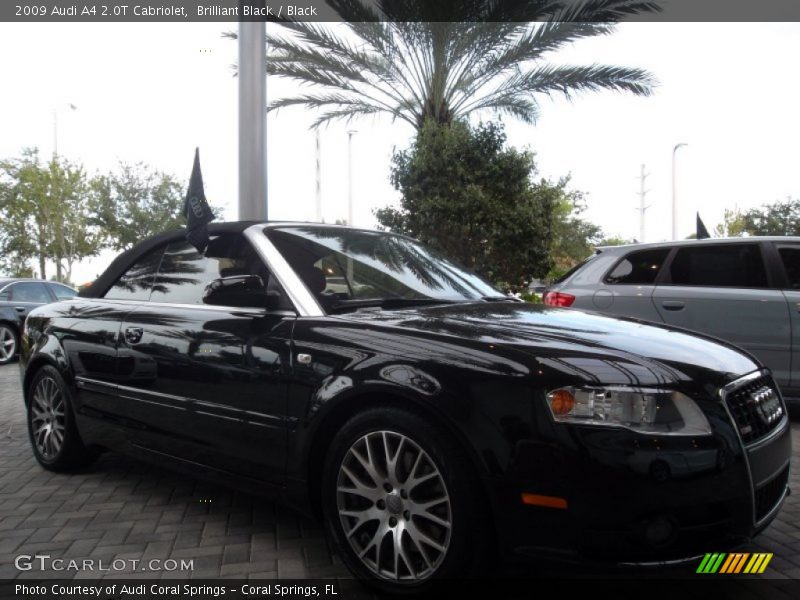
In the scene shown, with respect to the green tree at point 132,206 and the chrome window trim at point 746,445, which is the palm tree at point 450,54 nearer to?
the chrome window trim at point 746,445

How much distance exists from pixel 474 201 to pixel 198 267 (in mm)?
9937

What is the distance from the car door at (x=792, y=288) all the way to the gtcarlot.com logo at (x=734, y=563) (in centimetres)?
316

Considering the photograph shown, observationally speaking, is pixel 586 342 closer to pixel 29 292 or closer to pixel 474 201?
pixel 474 201

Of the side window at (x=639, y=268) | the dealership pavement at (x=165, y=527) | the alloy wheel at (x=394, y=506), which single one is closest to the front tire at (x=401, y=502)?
the alloy wheel at (x=394, y=506)

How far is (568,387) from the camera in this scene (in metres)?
2.40

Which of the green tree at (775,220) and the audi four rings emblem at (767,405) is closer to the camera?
the audi four rings emblem at (767,405)

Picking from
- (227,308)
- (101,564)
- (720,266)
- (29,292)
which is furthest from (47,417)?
(29,292)

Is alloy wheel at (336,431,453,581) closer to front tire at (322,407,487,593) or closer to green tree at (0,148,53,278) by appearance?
front tire at (322,407,487,593)

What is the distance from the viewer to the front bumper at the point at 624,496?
230cm

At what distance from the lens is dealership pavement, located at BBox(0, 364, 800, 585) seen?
10.2ft

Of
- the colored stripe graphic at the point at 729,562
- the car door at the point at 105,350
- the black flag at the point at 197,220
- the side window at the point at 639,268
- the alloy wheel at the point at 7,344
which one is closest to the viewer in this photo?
the colored stripe graphic at the point at 729,562

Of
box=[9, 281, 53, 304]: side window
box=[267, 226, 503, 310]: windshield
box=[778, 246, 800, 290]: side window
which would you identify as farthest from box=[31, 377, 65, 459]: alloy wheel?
box=[9, 281, 53, 304]: side window

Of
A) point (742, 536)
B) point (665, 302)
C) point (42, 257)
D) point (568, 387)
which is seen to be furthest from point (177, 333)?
point (42, 257)

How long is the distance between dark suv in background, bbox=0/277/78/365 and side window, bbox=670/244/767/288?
377 inches
